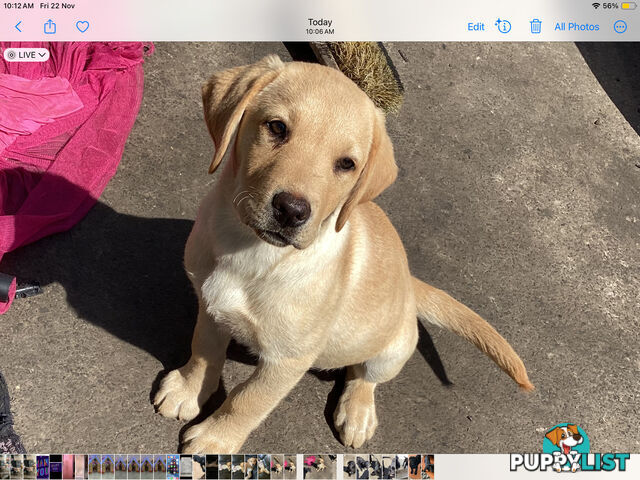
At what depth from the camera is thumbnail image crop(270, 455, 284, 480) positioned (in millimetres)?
3143

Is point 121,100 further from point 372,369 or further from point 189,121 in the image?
point 372,369

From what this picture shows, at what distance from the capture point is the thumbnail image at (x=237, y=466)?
10.3 ft

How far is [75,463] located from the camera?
A: 307 cm

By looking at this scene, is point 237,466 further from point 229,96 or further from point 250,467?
point 229,96

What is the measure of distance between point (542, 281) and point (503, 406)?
1004 millimetres

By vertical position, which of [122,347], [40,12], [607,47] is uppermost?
[40,12]

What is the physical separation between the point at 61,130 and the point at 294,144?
99.2 inches

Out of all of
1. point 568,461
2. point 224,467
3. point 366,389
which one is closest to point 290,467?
point 224,467

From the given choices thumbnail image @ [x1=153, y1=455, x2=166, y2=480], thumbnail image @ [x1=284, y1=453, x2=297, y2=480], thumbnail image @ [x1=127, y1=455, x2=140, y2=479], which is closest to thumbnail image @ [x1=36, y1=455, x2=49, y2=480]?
thumbnail image @ [x1=127, y1=455, x2=140, y2=479]

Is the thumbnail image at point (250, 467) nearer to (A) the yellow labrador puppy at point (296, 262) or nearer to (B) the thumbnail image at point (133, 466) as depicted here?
(A) the yellow labrador puppy at point (296, 262)

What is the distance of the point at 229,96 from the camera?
8.29 feet

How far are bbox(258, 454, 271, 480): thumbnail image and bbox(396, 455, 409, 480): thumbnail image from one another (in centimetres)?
64

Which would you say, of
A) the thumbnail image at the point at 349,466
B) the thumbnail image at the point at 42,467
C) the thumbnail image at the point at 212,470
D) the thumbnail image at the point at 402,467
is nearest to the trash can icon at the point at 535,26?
the thumbnail image at the point at 402,467

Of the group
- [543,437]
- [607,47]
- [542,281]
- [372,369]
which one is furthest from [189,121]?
[607,47]
